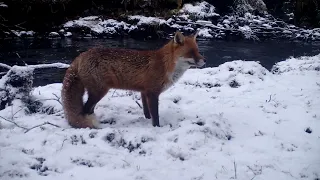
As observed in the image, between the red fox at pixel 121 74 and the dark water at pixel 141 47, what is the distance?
5.97 metres

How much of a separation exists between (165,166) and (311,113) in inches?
137

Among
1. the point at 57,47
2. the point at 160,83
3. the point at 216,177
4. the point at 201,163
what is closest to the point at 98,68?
the point at 160,83

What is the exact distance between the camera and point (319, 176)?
368cm

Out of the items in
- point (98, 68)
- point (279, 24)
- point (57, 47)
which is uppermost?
point (98, 68)

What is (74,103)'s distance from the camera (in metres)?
4.91

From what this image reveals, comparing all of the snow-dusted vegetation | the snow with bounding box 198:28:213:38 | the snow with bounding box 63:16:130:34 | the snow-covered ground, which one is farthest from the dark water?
the snow-covered ground

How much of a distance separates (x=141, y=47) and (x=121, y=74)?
966cm

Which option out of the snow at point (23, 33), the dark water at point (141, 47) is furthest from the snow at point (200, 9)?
the snow at point (23, 33)

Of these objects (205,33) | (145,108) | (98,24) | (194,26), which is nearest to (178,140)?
(145,108)

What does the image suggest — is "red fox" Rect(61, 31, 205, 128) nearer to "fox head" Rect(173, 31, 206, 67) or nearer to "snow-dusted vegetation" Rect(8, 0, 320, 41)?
"fox head" Rect(173, 31, 206, 67)

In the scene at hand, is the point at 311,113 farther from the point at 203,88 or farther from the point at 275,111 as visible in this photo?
the point at 203,88

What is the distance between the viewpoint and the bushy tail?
15.9 feet

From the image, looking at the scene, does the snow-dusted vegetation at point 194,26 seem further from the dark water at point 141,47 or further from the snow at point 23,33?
the dark water at point 141,47

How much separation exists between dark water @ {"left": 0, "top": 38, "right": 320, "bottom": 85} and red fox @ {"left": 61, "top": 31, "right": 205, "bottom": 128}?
597 cm
